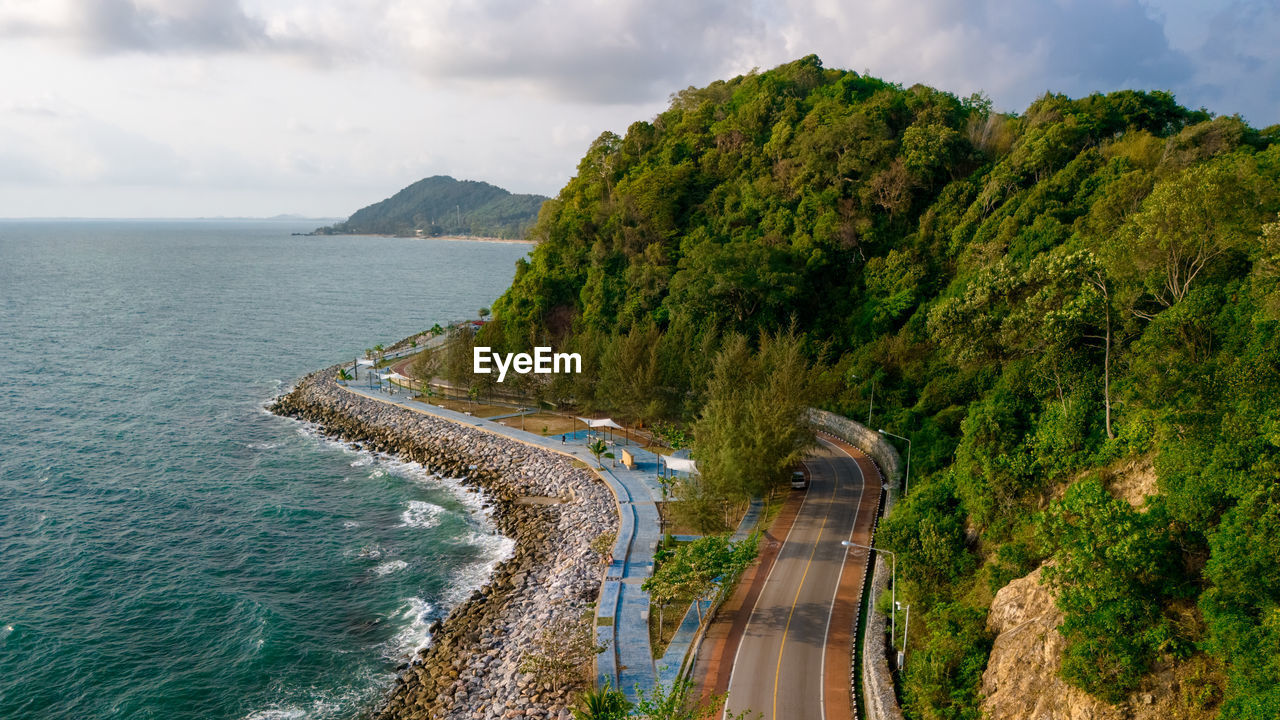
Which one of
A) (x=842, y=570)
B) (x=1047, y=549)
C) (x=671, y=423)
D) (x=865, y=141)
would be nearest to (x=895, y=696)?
(x=1047, y=549)

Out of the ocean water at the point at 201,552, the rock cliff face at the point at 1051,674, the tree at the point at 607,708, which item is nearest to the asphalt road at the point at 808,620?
the tree at the point at 607,708

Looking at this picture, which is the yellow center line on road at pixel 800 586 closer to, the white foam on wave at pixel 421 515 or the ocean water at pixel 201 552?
the ocean water at pixel 201 552

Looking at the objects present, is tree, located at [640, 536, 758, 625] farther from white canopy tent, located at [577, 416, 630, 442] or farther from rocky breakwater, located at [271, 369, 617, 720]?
white canopy tent, located at [577, 416, 630, 442]

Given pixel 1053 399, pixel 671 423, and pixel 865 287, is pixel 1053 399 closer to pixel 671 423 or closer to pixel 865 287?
pixel 671 423

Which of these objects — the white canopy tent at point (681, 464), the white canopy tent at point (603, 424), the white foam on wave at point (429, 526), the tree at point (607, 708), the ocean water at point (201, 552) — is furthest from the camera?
the white canopy tent at point (603, 424)

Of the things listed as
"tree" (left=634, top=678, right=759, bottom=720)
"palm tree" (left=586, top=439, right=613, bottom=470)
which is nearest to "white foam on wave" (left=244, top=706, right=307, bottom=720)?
"tree" (left=634, top=678, right=759, bottom=720)

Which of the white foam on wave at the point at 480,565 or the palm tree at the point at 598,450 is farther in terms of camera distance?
the palm tree at the point at 598,450

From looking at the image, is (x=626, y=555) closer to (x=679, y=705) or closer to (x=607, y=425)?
(x=679, y=705)
